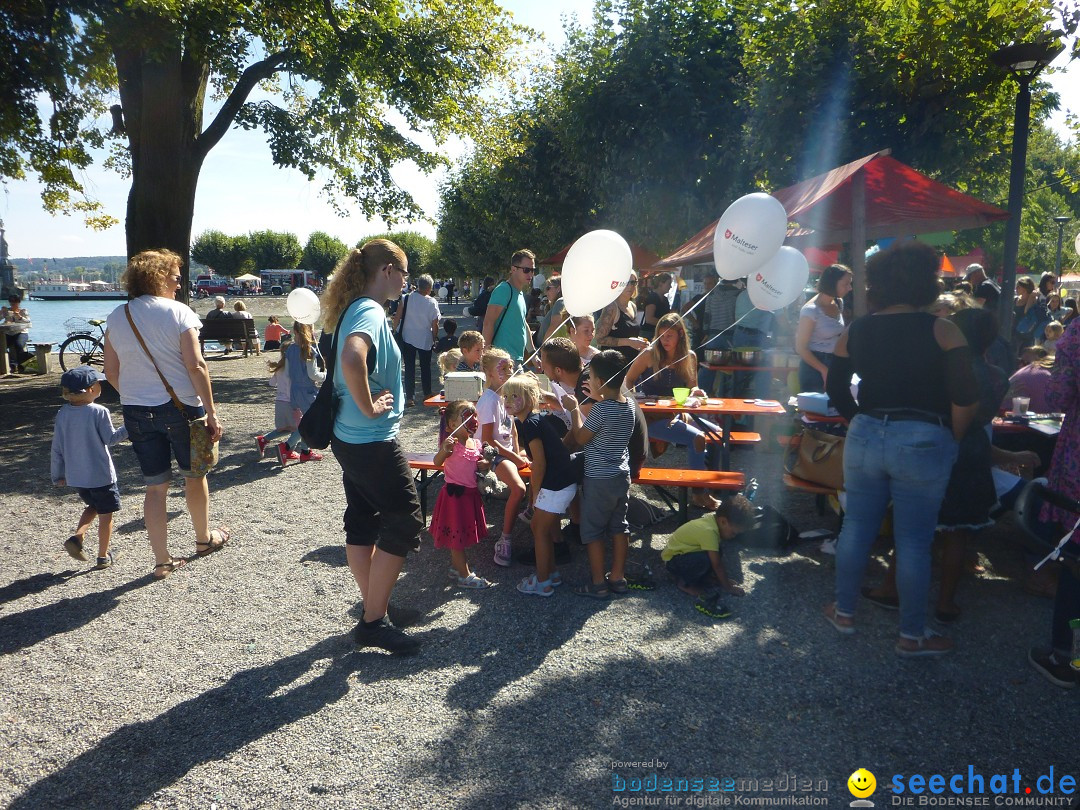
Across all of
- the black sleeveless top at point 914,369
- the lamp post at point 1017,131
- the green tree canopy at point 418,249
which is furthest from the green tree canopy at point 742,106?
the green tree canopy at point 418,249

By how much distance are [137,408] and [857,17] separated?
13.1m

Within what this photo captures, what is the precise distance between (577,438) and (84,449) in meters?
2.97

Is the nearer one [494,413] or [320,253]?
[494,413]

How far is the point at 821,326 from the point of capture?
5859 millimetres

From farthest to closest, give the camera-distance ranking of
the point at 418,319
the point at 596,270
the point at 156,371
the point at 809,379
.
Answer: the point at 418,319, the point at 809,379, the point at 596,270, the point at 156,371

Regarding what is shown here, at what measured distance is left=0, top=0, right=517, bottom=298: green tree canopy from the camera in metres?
8.57

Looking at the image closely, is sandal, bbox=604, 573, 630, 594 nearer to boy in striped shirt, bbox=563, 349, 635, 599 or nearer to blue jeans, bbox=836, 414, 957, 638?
boy in striped shirt, bbox=563, 349, 635, 599

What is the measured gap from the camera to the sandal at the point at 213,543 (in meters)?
4.51

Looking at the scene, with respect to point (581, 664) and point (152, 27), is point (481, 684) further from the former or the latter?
point (152, 27)

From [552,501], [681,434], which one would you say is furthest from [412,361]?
[552,501]

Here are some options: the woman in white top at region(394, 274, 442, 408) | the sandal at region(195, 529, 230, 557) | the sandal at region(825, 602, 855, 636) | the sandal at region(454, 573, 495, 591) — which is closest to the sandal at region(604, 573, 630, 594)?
the sandal at region(454, 573, 495, 591)

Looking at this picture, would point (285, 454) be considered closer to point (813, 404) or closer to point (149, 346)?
point (149, 346)

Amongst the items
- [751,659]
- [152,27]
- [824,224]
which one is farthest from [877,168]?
[152,27]

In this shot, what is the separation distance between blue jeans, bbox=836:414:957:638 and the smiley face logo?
1.01 meters
